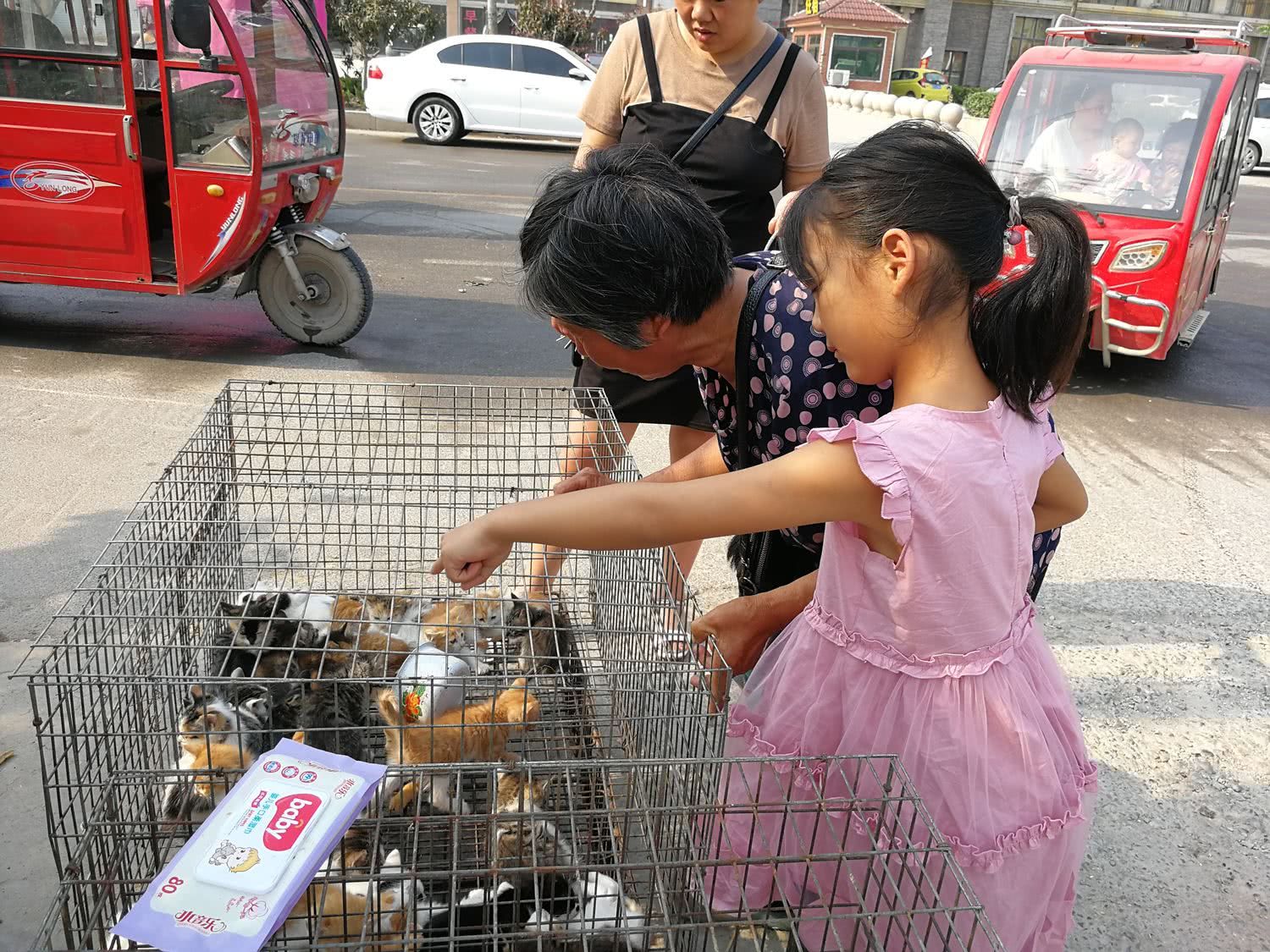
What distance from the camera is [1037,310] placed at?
1502 mm

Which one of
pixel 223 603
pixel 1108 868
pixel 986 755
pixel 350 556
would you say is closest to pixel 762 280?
pixel 986 755

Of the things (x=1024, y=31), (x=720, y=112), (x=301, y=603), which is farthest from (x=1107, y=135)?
(x=1024, y=31)

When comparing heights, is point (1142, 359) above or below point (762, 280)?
below

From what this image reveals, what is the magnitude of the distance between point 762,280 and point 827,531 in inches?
18.8

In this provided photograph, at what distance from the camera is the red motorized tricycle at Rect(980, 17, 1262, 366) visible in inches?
230

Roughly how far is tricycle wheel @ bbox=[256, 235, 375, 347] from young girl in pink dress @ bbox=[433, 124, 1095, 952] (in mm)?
4494

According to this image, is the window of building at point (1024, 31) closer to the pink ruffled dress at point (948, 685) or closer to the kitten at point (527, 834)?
the pink ruffled dress at point (948, 685)

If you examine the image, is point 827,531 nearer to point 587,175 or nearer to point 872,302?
point 872,302

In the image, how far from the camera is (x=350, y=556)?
3279mm

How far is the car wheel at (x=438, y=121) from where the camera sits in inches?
579

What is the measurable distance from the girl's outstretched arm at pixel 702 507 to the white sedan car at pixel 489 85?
1369cm

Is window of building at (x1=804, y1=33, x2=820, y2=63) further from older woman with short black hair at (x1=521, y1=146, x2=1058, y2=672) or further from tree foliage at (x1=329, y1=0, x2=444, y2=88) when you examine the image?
older woman with short black hair at (x1=521, y1=146, x2=1058, y2=672)

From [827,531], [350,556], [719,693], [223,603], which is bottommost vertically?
[350,556]

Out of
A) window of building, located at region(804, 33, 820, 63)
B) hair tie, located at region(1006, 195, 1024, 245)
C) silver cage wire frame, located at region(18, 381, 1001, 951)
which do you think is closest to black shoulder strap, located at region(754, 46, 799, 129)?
silver cage wire frame, located at region(18, 381, 1001, 951)
